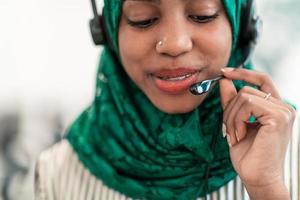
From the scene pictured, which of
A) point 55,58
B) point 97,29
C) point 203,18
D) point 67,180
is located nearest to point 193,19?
point 203,18

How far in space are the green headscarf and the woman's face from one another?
4cm

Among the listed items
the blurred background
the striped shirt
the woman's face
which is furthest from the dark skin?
the blurred background

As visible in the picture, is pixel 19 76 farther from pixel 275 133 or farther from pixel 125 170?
pixel 275 133

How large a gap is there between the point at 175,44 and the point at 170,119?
0.73ft

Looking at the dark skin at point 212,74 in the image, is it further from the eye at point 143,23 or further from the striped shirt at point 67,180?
the striped shirt at point 67,180

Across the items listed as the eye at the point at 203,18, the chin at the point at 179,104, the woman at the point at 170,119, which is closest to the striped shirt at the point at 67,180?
the woman at the point at 170,119

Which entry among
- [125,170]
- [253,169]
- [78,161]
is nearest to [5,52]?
[78,161]

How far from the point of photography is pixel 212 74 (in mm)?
1047

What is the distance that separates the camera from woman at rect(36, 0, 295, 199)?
3.11 feet

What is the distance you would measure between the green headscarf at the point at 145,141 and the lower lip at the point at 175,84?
8 centimetres

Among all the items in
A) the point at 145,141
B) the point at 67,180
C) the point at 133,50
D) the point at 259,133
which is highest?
the point at 133,50

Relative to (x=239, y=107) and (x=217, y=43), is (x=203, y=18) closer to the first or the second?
(x=217, y=43)

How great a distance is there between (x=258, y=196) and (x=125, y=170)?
347 millimetres

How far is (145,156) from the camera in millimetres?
1166
